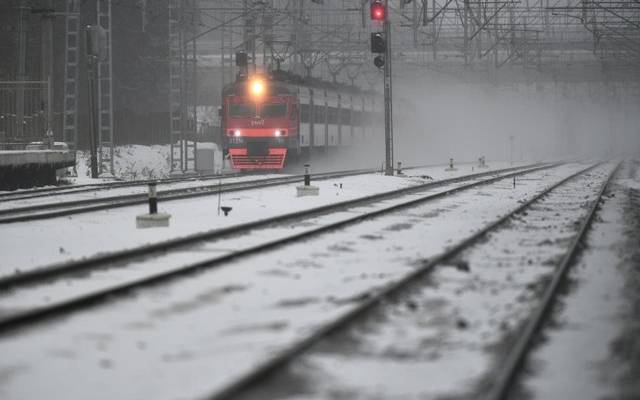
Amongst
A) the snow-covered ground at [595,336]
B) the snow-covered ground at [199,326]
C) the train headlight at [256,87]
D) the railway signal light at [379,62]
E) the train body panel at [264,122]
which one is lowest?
the snow-covered ground at [595,336]

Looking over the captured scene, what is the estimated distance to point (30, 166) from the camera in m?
26.5

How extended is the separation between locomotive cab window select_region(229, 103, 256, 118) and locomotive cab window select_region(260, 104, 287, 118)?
1.15ft

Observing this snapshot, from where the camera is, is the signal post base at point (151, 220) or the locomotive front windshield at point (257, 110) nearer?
the signal post base at point (151, 220)

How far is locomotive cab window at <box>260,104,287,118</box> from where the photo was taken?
35438 mm

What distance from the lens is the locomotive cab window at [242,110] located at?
36.0 m

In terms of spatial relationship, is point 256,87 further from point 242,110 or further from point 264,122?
point 264,122

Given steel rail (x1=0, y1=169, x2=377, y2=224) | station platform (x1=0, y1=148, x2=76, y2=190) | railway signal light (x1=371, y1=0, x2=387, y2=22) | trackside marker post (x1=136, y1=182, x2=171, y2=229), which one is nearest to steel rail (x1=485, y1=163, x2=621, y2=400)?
trackside marker post (x1=136, y1=182, x2=171, y2=229)

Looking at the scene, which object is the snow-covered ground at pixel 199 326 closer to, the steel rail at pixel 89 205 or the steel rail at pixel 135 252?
the steel rail at pixel 135 252

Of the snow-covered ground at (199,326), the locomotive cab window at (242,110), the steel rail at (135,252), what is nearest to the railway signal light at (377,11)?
the locomotive cab window at (242,110)

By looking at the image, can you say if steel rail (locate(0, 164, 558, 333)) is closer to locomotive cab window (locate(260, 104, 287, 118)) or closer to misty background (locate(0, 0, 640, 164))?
misty background (locate(0, 0, 640, 164))

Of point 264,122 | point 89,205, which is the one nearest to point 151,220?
point 89,205

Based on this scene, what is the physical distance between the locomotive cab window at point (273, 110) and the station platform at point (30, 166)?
28.6 feet

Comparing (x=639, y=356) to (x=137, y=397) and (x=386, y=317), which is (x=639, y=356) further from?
(x=137, y=397)

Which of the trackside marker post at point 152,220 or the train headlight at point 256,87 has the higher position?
the train headlight at point 256,87
